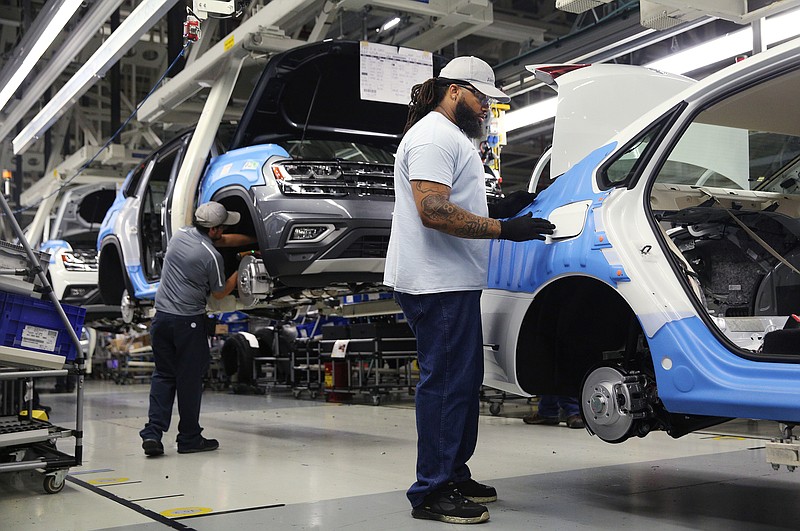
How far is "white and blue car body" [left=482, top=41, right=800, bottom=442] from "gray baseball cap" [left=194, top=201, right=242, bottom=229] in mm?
2458

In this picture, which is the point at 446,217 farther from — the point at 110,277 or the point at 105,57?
the point at 110,277

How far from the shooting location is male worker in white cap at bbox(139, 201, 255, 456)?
5.41 meters

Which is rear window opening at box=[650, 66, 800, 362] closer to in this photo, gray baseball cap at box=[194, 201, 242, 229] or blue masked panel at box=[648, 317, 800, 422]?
blue masked panel at box=[648, 317, 800, 422]


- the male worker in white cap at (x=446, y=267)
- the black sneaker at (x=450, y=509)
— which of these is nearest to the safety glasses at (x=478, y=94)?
the male worker in white cap at (x=446, y=267)

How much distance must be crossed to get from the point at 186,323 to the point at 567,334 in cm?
284

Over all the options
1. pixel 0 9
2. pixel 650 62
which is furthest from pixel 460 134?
pixel 0 9

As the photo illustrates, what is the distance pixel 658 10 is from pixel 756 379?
345 centimetres

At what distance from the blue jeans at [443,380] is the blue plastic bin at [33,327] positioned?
203 cm

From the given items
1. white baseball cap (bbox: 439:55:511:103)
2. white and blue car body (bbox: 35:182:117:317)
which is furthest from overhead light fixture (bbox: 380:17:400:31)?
white baseball cap (bbox: 439:55:511:103)

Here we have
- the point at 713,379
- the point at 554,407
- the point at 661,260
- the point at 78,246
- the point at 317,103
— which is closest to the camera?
the point at 713,379

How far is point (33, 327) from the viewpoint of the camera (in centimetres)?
412

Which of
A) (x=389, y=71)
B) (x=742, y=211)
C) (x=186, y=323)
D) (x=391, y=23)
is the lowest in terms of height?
(x=186, y=323)

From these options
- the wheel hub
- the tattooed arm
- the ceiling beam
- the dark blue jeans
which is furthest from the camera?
the ceiling beam

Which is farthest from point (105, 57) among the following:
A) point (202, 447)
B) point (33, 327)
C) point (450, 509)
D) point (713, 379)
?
point (713, 379)
